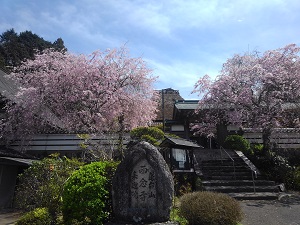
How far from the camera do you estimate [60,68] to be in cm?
1588

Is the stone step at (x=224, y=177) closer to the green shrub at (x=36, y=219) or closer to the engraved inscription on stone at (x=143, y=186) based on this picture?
the engraved inscription on stone at (x=143, y=186)

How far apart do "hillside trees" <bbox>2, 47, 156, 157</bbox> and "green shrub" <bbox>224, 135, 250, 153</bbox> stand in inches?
230

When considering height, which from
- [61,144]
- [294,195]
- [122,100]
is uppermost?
[122,100]

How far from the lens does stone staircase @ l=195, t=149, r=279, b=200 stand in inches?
464

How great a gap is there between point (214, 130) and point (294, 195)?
8273 mm

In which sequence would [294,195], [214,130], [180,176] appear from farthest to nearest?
[214,130]
[180,176]
[294,195]

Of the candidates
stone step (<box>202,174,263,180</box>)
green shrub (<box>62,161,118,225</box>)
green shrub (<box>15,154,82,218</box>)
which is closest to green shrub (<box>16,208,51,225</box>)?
green shrub (<box>62,161,118,225</box>)

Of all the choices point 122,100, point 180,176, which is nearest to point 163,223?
point 180,176

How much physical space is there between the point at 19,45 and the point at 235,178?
40.5 m

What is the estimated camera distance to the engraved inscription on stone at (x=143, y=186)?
7066mm

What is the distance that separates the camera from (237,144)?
57.1 ft

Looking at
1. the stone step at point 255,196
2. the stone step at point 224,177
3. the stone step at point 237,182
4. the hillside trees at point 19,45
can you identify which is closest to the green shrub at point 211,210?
the stone step at point 255,196

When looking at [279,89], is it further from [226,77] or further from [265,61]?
[226,77]

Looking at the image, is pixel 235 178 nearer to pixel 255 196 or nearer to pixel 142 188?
pixel 255 196
